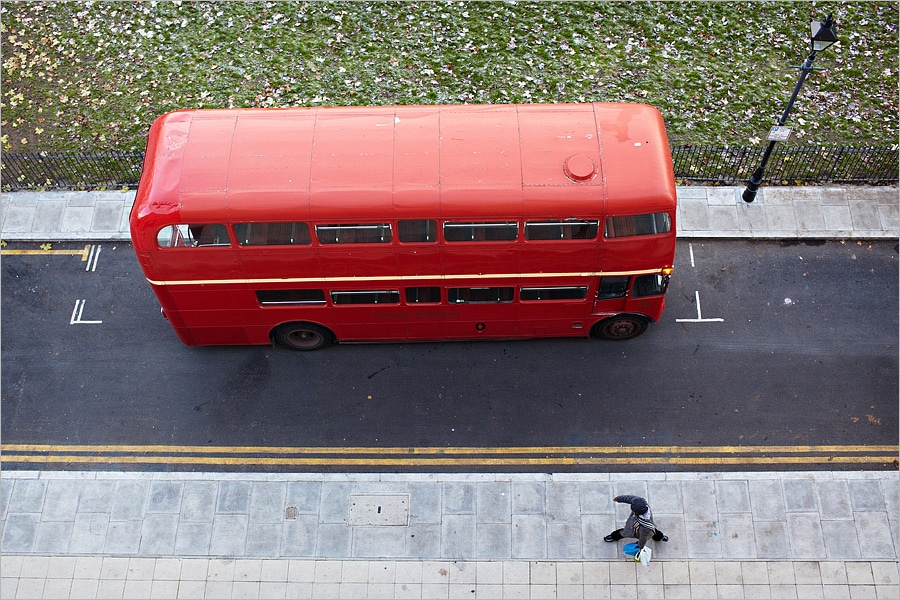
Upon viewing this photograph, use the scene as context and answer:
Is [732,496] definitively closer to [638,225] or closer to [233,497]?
[638,225]

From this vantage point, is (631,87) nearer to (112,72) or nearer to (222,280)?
(222,280)

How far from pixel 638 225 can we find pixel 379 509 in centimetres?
645

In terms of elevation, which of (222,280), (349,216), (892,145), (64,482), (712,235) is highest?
(892,145)

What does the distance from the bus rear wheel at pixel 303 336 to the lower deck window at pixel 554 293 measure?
12.8 feet

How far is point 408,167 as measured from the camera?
10.8m

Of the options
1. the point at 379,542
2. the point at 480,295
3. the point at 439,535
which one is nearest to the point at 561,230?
the point at 480,295

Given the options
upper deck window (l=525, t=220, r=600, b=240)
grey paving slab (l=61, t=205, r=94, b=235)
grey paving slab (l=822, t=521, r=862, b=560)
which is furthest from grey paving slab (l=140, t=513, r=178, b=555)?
grey paving slab (l=822, t=521, r=862, b=560)

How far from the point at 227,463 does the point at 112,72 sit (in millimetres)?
11185

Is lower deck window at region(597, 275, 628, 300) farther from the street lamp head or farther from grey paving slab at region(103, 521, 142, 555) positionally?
grey paving slab at region(103, 521, 142, 555)

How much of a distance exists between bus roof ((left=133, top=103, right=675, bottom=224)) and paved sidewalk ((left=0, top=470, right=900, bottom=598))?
4797 mm

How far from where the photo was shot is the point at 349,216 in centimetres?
1074

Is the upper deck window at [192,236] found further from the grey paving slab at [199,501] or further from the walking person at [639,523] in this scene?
the walking person at [639,523]

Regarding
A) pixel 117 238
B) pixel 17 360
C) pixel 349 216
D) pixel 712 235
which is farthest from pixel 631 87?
pixel 17 360

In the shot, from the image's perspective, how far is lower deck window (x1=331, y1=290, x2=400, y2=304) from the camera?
39.7 ft
